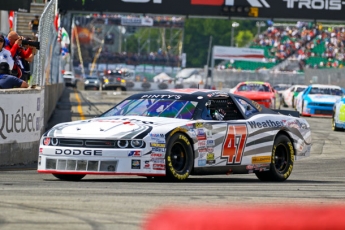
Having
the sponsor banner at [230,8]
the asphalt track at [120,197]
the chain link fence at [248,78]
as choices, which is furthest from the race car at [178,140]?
the chain link fence at [248,78]

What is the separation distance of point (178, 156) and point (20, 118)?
3.65 metres

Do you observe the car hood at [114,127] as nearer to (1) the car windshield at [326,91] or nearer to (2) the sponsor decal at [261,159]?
(2) the sponsor decal at [261,159]

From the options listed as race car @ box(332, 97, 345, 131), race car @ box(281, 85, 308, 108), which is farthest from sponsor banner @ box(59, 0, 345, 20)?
race car @ box(332, 97, 345, 131)

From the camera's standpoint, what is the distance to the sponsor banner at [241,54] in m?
84.1

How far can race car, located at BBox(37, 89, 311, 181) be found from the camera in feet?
31.3

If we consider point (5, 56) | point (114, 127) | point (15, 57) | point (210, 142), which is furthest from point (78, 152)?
point (15, 57)

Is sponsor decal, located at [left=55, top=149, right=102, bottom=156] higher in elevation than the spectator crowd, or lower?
lower

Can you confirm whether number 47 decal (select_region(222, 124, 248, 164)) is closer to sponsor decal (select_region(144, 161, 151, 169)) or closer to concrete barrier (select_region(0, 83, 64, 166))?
sponsor decal (select_region(144, 161, 151, 169))

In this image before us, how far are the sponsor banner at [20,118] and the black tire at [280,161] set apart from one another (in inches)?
137

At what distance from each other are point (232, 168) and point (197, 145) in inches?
32.0

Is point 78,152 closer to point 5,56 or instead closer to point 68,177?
point 68,177

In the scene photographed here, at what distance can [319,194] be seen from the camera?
879 centimetres

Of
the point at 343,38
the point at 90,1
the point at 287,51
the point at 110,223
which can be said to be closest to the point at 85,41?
the point at 287,51

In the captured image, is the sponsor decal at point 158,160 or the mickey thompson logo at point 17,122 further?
the mickey thompson logo at point 17,122
